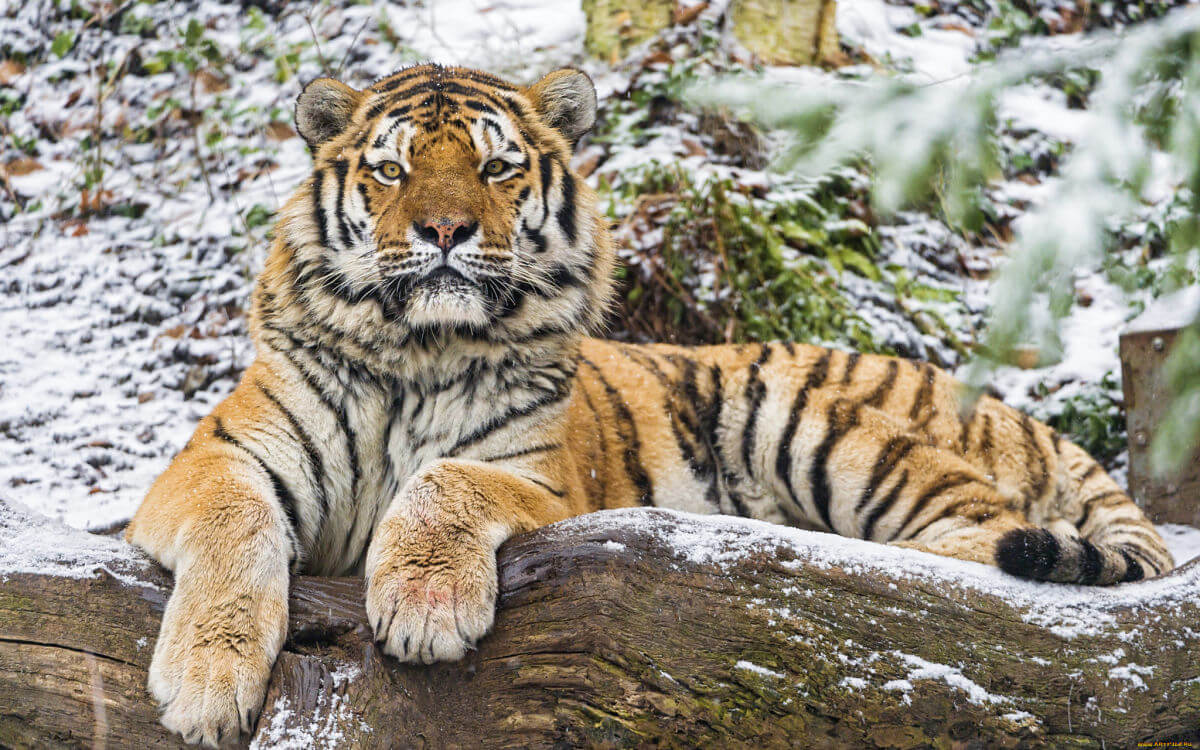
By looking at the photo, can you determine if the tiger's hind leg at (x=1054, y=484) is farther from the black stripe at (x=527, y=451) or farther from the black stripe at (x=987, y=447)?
the black stripe at (x=527, y=451)

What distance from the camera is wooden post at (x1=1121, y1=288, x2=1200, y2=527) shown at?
4.37 m

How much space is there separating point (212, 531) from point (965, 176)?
71.8 inches

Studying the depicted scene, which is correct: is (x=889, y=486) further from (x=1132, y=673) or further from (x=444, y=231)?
(x=444, y=231)

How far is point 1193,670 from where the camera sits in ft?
7.67

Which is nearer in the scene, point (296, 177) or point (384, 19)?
point (296, 177)

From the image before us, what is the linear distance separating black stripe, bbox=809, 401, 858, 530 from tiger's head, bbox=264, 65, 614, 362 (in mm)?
1065

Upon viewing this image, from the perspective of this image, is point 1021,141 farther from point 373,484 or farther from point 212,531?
point 212,531

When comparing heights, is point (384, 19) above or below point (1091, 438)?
above

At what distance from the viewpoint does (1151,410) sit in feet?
14.7

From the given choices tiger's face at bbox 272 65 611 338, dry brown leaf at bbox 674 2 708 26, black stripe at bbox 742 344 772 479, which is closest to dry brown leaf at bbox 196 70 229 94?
dry brown leaf at bbox 674 2 708 26

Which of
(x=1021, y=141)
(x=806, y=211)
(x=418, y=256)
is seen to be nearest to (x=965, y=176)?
(x=418, y=256)

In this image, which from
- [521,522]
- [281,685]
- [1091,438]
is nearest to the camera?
[281,685]

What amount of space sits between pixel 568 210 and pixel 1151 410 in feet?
9.43

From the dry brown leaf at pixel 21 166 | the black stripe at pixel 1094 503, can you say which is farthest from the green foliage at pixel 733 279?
the dry brown leaf at pixel 21 166
